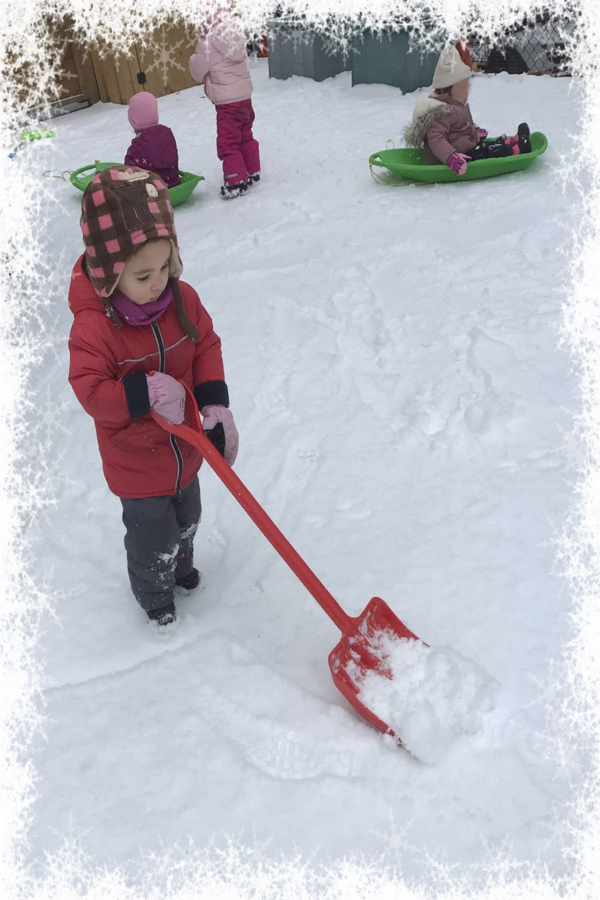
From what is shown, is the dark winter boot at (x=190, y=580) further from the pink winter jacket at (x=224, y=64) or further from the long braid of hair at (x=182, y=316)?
the pink winter jacket at (x=224, y=64)

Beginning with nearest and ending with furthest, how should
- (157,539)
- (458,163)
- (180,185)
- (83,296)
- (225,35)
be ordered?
(83,296) < (157,539) < (458,163) < (180,185) < (225,35)

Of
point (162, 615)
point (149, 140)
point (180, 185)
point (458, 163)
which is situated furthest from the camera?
point (180, 185)

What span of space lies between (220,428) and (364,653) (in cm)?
56

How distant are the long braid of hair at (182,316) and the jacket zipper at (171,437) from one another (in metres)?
0.06

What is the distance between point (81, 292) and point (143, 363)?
18 cm

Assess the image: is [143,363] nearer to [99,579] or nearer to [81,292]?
[81,292]

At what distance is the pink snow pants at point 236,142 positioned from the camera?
3904mm

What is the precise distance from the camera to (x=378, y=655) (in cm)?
146

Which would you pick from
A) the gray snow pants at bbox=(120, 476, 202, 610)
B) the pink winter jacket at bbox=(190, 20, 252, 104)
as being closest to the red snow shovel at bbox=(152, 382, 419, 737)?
the gray snow pants at bbox=(120, 476, 202, 610)

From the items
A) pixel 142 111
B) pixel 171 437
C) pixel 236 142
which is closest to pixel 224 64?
pixel 236 142

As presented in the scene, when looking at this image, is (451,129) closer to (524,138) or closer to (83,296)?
(524,138)

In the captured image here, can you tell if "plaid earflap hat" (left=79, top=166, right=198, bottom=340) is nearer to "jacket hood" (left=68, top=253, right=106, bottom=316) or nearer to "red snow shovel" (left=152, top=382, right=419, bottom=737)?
"jacket hood" (left=68, top=253, right=106, bottom=316)

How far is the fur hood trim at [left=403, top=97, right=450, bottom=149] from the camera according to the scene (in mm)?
3604

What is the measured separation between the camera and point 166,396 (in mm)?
1347
